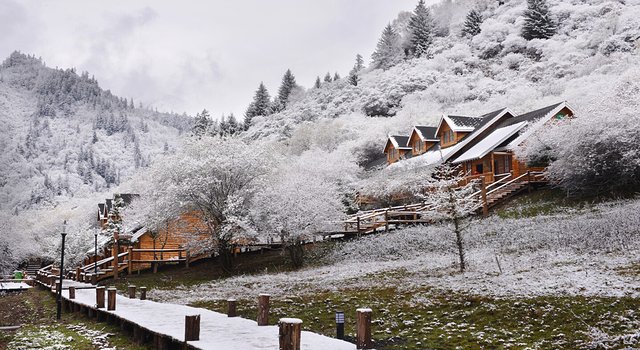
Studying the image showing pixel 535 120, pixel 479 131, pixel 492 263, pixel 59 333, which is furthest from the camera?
pixel 479 131

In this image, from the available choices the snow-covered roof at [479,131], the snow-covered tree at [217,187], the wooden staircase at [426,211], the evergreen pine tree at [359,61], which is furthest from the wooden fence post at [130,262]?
the evergreen pine tree at [359,61]

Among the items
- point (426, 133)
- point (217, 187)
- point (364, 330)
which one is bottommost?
point (364, 330)

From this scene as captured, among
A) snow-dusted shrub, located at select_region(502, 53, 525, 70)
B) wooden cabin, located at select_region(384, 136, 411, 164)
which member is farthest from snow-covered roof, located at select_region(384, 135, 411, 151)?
snow-dusted shrub, located at select_region(502, 53, 525, 70)

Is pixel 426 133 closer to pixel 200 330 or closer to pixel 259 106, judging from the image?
pixel 200 330

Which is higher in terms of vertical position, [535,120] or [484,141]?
[535,120]

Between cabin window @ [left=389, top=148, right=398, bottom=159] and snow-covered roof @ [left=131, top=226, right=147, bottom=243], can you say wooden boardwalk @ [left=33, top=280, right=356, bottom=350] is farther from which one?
cabin window @ [left=389, top=148, right=398, bottom=159]

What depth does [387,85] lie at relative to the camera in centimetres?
9162

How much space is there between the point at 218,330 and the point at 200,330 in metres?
0.47

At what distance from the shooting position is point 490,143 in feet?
122

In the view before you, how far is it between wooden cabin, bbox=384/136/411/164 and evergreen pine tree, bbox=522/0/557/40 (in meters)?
52.8

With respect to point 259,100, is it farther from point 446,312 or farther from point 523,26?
point 446,312

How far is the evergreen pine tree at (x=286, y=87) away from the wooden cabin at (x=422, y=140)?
2793 inches

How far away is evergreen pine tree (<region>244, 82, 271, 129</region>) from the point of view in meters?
111

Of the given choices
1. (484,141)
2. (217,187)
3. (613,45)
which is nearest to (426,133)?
(484,141)
